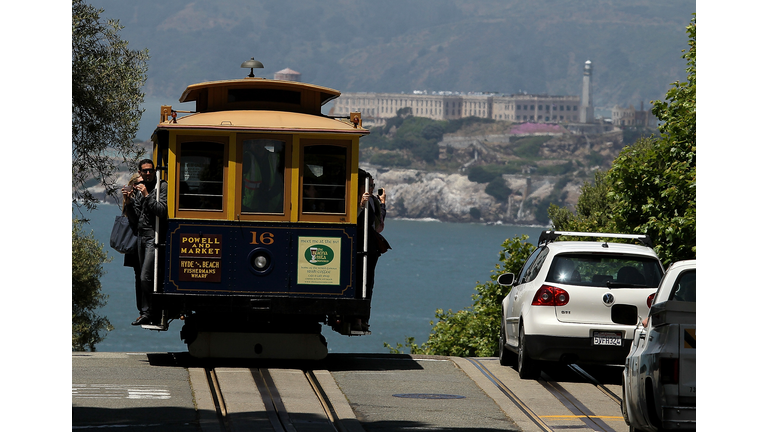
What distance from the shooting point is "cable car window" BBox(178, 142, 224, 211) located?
39.1 ft

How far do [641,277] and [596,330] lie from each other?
806 mm

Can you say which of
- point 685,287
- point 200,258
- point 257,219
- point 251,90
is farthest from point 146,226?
point 685,287

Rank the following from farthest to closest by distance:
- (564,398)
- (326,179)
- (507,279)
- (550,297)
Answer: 1. (507,279)
2. (326,179)
3. (550,297)
4. (564,398)

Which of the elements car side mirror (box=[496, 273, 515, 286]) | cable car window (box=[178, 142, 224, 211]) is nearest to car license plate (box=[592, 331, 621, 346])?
car side mirror (box=[496, 273, 515, 286])

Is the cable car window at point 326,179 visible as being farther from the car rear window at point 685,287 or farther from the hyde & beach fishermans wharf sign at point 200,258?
the car rear window at point 685,287

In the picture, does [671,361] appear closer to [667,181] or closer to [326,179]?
[326,179]

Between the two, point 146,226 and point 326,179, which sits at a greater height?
point 326,179

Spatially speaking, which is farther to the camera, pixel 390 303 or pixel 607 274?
pixel 390 303

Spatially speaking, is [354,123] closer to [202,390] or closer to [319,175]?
[319,175]

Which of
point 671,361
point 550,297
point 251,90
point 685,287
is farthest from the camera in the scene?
point 251,90

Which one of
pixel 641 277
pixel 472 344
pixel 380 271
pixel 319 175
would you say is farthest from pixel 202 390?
pixel 380 271

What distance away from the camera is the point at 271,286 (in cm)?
1198

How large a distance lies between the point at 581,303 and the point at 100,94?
10.4 metres

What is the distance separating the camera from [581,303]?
11.3m
